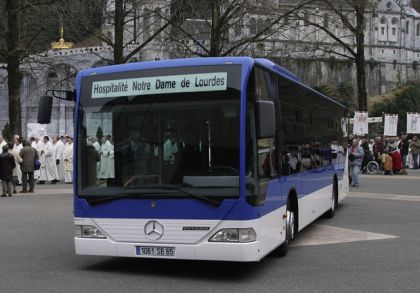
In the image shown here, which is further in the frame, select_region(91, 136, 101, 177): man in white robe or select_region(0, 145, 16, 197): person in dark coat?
select_region(0, 145, 16, 197): person in dark coat

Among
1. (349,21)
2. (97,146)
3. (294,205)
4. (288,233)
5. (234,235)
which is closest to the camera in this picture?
(234,235)

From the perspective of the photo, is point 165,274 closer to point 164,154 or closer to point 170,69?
point 164,154

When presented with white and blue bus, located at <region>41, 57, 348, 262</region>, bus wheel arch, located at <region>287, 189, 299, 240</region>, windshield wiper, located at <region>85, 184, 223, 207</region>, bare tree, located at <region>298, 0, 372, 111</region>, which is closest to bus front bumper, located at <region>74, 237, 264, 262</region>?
white and blue bus, located at <region>41, 57, 348, 262</region>

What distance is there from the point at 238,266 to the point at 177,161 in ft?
6.16

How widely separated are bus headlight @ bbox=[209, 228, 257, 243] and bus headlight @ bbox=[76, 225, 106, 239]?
1.44m

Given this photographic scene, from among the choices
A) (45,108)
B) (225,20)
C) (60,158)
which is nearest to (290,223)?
(45,108)

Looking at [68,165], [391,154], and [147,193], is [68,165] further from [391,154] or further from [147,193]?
Result: [147,193]

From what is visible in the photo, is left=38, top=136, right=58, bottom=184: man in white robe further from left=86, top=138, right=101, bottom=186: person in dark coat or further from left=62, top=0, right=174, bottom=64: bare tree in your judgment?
left=86, top=138, right=101, bottom=186: person in dark coat

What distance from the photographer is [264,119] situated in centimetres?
741

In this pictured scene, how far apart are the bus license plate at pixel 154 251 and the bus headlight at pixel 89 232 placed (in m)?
0.51

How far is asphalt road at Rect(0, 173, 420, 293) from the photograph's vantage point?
7.35m

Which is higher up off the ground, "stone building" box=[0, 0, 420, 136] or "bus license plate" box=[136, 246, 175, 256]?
"stone building" box=[0, 0, 420, 136]

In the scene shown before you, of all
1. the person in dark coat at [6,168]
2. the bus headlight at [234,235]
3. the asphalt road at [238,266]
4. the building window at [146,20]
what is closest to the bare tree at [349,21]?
the building window at [146,20]

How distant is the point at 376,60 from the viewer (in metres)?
110
